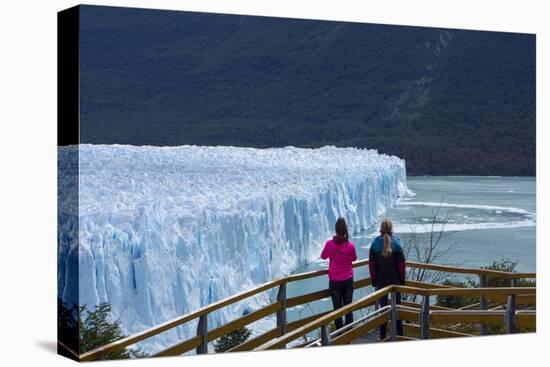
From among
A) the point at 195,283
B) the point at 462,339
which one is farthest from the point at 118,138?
the point at 462,339

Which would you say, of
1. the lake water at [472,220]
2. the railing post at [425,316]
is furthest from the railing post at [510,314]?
the lake water at [472,220]

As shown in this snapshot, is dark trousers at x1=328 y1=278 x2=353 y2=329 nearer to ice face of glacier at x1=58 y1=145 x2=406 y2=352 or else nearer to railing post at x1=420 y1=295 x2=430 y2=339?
railing post at x1=420 y1=295 x2=430 y2=339

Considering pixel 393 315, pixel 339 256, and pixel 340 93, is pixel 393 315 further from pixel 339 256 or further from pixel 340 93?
pixel 340 93

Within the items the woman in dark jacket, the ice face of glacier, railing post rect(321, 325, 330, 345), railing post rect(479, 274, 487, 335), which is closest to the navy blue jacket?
the woman in dark jacket

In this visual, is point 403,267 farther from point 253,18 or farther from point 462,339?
point 253,18

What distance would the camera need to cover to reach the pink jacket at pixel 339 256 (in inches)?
303

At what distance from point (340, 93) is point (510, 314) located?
3033 mm

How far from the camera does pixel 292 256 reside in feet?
31.8

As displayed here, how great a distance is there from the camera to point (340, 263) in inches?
304

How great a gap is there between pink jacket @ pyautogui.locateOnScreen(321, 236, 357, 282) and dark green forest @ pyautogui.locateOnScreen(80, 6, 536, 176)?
6.03 feet

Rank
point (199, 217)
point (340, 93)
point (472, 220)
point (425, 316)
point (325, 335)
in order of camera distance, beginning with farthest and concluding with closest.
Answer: point (340, 93), point (472, 220), point (199, 217), point (425, 316), point (325, 335)

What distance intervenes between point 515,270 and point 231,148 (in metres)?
2.90

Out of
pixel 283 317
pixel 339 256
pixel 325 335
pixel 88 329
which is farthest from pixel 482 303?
pixel 88 329

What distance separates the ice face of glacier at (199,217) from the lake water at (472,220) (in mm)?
224
